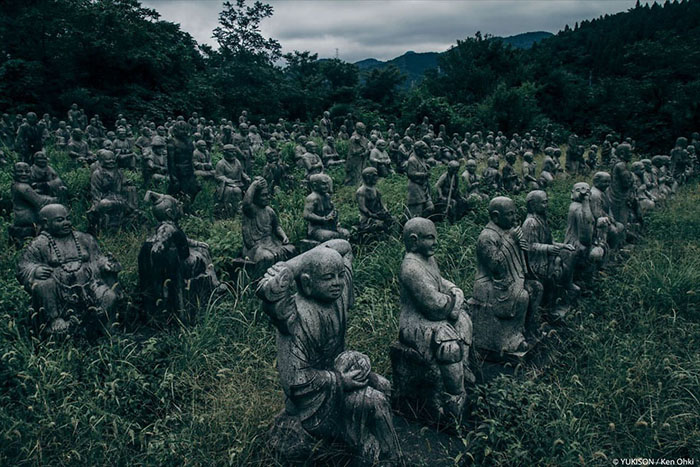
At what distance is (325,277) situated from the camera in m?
3.41

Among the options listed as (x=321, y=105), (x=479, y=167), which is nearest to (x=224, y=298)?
(x=479, y=167)

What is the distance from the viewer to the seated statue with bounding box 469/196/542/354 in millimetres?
5324

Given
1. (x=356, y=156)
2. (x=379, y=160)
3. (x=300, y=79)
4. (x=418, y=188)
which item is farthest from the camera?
(x=300, y=79)

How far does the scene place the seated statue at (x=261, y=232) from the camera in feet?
23.0

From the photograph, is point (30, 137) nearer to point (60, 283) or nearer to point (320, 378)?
point (60, 283)

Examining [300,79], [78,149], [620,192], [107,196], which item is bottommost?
[620,192]

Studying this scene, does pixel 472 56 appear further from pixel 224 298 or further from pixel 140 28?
pixel 224 298

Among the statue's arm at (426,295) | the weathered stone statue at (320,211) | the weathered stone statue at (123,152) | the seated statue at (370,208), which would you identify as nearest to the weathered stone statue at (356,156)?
the seated statue at (370,208)

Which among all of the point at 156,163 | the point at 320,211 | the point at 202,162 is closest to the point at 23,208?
the point at 156,163

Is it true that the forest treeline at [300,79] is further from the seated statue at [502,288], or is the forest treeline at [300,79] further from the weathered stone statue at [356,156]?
the seated statue at [502,288]

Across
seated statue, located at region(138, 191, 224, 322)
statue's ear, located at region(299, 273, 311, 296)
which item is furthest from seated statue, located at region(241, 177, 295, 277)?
statue's ear, located at region(299, 273, 311, 296)

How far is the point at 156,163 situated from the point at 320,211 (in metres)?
7.08

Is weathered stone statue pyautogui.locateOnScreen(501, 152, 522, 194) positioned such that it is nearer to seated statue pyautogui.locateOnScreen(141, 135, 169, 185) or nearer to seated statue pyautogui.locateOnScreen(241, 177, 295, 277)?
seated statue pyautogui.locateOnScreen(241, 177, 295, 277)

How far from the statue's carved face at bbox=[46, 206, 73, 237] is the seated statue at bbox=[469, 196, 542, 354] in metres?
→ 4.63
